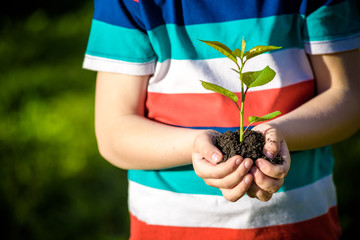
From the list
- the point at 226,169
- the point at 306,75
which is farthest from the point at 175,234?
the point at 306,75

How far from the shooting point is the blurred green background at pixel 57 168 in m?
2.88

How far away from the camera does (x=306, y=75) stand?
1409 mm

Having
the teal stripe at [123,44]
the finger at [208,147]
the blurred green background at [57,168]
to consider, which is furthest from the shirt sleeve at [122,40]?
the blurred green background at [57,168]

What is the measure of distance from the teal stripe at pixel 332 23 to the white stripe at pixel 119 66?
0.56m

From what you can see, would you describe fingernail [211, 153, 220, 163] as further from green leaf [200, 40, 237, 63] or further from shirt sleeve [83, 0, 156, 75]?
shirt sleeve [83, 0, 156, 75]

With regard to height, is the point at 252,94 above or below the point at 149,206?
above

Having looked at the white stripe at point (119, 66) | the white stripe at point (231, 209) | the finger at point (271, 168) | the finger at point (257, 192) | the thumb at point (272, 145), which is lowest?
the white stripe at point (231, 209)

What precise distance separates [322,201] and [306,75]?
46 centimetres

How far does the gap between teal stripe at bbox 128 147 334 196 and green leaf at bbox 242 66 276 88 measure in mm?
428

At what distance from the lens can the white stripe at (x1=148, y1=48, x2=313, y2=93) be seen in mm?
1345

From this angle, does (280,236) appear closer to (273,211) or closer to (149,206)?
(273,211)

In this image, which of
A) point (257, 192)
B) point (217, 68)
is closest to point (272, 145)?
point (257, 192)

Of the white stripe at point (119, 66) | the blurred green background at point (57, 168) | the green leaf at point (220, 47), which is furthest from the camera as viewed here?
the blurred green background at point (57, 168)

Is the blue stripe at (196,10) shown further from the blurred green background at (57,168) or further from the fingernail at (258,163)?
the blurred green background at (57,168)
